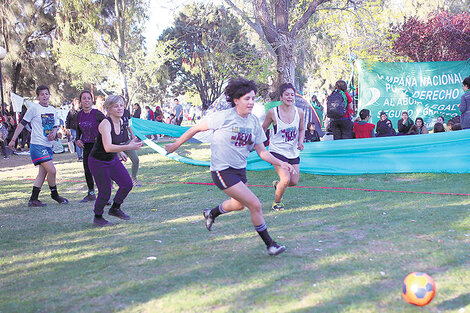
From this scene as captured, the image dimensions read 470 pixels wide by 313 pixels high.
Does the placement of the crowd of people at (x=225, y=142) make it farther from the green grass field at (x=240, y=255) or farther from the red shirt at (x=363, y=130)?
the red shirt at (x=363, y=130)

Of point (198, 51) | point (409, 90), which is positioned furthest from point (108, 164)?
point (198, 51)

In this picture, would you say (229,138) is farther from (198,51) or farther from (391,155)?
(198,51)

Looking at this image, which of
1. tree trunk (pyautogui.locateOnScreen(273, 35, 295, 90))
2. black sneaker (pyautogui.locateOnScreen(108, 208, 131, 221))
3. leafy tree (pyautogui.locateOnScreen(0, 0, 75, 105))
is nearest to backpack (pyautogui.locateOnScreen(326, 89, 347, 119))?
tree trunk (pyautogui.locateOnScreen(273, 35, 295, 90))

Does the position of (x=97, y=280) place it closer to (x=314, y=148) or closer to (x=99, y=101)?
(x=99, y=101)

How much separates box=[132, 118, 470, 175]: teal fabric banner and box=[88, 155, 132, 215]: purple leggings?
188 inches

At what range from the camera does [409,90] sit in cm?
1592

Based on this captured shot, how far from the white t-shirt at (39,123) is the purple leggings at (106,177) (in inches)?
76.9

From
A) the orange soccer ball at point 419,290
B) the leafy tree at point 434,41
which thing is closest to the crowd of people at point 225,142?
the orange soccer ball at point 419,290

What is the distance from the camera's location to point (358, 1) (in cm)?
1397

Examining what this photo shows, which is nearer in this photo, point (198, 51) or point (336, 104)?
point (336, 104)

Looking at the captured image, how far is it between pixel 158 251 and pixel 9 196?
540 cm

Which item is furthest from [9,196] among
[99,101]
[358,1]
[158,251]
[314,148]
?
[358,1]

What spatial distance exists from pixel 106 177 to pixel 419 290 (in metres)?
4.14

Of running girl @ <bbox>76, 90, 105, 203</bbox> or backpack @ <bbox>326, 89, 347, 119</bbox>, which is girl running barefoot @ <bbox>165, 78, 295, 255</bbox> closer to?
running girl @ <bbox>76, 90, 105, 203</bbox>
